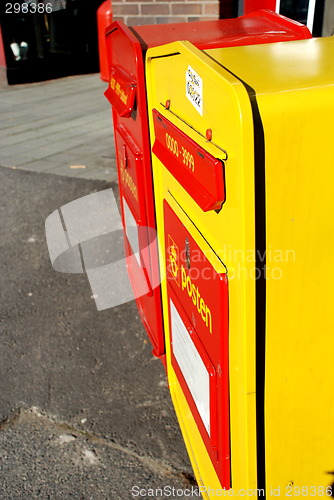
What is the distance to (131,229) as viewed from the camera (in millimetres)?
3168

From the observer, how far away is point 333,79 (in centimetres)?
134

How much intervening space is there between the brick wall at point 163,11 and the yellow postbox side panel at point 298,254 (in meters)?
2.57

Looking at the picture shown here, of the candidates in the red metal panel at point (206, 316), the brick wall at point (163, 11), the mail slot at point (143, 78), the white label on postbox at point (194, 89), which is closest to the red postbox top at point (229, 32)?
the mail slot at point (143, 78)

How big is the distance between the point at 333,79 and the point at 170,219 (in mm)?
909

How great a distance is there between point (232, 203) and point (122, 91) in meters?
1.34

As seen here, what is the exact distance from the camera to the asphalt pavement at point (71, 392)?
2.49 m

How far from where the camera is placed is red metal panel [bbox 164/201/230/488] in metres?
1.59

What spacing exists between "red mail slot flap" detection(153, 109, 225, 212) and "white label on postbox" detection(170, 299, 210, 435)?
691 millimetres

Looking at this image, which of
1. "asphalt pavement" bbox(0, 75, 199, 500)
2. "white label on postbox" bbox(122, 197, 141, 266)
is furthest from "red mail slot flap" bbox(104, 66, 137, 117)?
"asphalt pavement" bbox(0, 75, 199, 500)

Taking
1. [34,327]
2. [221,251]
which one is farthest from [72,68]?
[221,251]

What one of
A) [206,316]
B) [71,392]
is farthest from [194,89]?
[71,392]

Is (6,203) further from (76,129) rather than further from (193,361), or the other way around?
(193,361)

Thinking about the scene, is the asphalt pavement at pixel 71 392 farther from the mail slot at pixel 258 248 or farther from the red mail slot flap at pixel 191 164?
the red mail slot flap at pixel 191 164

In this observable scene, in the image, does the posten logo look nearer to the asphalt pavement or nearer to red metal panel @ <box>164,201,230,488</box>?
red metal panel @ <box>164,201,230,488</box>
